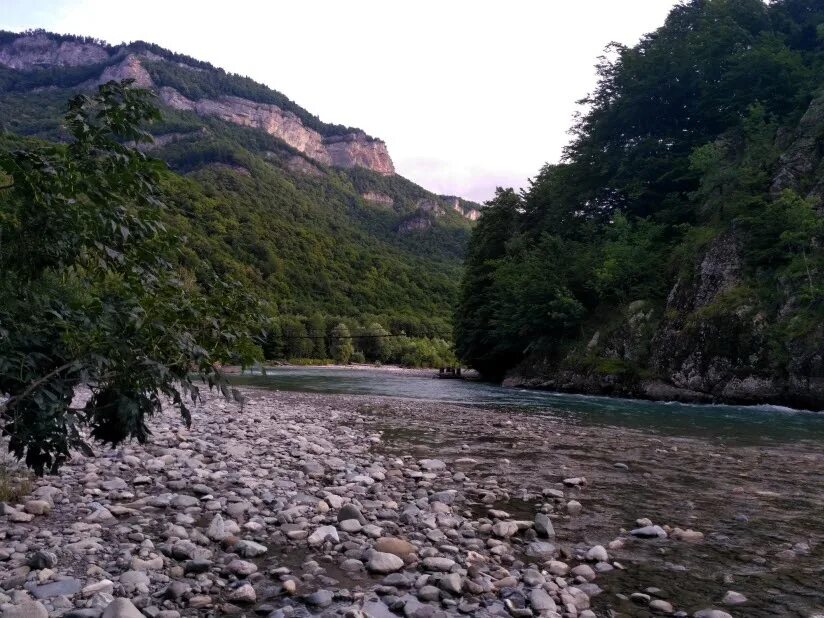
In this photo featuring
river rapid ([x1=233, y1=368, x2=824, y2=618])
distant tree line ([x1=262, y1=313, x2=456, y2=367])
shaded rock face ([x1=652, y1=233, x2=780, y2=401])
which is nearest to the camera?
river rapid ([x1=233, y1=368, x2=824, y2=618])

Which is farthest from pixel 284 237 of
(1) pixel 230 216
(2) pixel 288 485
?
(2) pixel 288 485

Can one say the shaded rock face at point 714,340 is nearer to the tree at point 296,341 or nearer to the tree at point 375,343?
the tree at point 296,341

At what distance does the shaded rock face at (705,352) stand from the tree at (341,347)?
76525 mm

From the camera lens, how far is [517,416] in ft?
61.4

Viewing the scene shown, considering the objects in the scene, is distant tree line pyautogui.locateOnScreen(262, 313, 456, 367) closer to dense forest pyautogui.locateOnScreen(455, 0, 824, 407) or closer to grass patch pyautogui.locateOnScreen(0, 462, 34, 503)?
dense forest pyautogui.locateOnScreen(455, 0, 824, 407)

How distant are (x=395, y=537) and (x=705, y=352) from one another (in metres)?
25.8

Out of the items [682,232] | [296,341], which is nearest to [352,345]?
[296,341]

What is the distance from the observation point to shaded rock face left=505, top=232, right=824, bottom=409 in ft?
76.8

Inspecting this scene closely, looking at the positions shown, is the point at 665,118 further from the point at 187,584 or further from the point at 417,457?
the point at 187,584

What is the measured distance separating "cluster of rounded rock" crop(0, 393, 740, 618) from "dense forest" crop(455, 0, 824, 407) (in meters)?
21.8

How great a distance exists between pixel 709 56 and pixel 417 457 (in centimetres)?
4411

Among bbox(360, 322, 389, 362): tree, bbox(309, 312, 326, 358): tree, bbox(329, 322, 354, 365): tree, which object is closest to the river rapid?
bbox(329, 322, 354, 365): tree

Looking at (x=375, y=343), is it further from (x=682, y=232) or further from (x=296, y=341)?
(x=682, y=232)

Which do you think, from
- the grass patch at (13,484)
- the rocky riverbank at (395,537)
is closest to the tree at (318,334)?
the rocky riverbank at (395,537)
